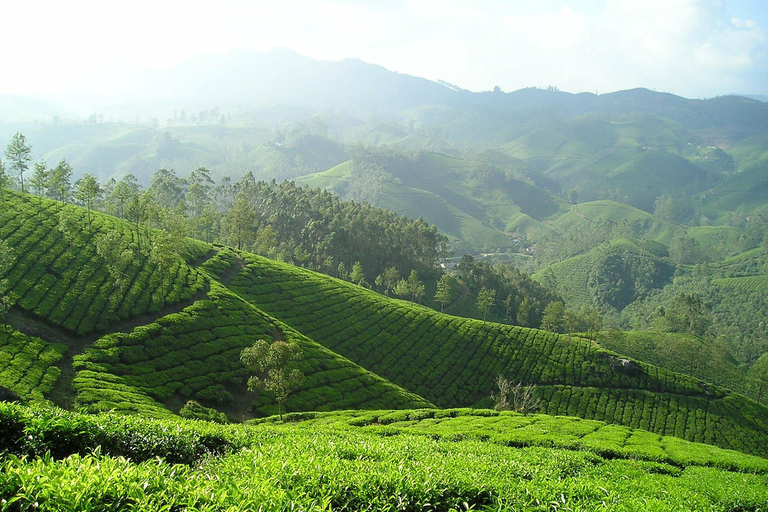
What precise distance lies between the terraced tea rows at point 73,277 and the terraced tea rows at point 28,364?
3.57 m

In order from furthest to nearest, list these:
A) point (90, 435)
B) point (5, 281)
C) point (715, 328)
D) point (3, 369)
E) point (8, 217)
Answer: point (715, 328) < point (8, 217) < point (5, 281) < point (3, 369) < point (90, 435)

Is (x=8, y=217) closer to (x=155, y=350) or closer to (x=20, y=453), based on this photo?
(x=155, y=350)

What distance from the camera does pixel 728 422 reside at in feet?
206

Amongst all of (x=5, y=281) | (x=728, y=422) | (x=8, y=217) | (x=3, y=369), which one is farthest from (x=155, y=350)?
(x=728, y=422)

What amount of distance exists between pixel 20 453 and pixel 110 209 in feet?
382

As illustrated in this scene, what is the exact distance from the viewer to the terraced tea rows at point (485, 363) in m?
60.4

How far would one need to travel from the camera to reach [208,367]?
41.9 m

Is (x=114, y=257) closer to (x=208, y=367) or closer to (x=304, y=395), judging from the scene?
(x=208, y=367)

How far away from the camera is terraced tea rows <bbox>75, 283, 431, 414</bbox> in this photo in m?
36.3

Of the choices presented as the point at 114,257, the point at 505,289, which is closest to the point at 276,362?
the point at 114,257

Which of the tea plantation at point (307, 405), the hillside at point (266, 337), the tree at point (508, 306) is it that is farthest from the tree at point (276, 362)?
the tree at point (508, 306)

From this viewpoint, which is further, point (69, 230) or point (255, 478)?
point (69, 230)

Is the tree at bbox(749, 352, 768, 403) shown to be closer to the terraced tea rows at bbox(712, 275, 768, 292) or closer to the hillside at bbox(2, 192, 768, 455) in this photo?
the hillside at bbox(2, 192, 768, 455)

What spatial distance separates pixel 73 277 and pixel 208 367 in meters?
20.3
